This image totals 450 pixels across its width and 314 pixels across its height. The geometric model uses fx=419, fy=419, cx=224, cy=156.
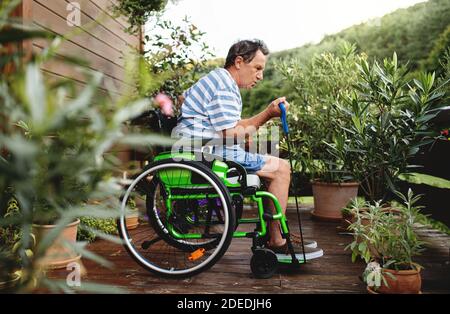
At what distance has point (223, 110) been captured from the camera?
1971mm

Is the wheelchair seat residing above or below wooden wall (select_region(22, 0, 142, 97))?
below

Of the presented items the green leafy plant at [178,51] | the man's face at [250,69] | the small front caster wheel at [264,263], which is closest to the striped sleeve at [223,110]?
the man's face at [250,69]

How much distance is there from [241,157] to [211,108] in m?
0.28

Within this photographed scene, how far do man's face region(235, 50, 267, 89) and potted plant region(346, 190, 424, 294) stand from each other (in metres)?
0.91

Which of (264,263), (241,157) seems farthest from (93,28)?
(264,263)

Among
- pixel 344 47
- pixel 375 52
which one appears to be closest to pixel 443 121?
pixel 344 47

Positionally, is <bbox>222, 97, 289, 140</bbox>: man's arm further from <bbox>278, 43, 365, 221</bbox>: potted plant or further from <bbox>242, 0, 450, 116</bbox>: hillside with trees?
<bbox>242, 0, 450, 116</bbox>: hillside with trees

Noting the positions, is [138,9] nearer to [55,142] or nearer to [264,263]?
[264,263]

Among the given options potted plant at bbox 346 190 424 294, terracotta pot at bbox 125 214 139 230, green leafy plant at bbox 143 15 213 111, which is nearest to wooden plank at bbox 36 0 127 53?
green leafy plant at bbox 143 15 213 111

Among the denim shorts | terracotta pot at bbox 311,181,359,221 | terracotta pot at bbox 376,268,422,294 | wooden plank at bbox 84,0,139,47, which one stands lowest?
terracotta pot at bbox 376,268,422,294

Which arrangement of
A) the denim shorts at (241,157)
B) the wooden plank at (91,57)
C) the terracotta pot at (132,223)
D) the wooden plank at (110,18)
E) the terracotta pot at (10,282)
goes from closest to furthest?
1. the terracotta pot at (10,282)
2. the denim shorts at (241,157)
3. the wooden plank at (91,57)
4. the terracotta pot at (132,223)
5. the wooden plank at (110,18)

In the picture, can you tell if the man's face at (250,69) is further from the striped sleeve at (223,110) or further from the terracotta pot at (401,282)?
the terracotta pot at (401,282)

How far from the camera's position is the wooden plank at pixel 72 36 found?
238 cm

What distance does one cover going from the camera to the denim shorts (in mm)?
2041
